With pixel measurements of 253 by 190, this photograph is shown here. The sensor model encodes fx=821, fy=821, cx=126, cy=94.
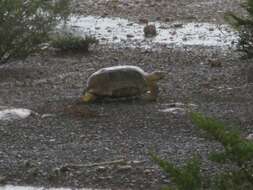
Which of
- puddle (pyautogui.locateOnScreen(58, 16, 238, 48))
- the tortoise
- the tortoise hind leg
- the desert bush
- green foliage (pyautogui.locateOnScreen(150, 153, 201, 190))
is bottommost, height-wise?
puddle (pyautogui.locateOnScreen(58, 16, 238, 48))

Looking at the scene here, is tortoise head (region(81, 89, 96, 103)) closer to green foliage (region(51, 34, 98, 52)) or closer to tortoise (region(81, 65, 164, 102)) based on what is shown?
tortoise (region(81, 65, 164, 102))

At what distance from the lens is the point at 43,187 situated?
236 inches

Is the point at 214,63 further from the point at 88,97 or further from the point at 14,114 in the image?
the point at 14,114

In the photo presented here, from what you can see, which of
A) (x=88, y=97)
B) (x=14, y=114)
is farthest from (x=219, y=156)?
(x=88, y=97)

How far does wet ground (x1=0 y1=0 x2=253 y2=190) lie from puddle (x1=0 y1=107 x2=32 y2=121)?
8cm

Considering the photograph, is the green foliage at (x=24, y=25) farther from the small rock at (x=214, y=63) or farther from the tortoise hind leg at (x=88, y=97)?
the tortoise hind leg at (x=88, y=97)

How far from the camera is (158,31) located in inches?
637

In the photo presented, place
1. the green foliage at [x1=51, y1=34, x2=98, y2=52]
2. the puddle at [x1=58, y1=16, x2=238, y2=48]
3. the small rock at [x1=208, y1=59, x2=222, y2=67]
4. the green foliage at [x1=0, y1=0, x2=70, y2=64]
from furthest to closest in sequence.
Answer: the puddle at [x1=58, y1=16, x2=238, y2=48], the green foliage at [x1=51, y1=34, x2=98, y2=52], the small rock at [x1=208, y1=59, x2=222, y2=67], the green foliage at [x1=0, y1=0, x2=70, y2=64]

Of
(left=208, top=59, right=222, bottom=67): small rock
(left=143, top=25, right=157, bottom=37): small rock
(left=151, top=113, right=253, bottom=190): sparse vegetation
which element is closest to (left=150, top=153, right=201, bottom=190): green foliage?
(left=151, top=113, right=253, bottom=190): sparse vegetation

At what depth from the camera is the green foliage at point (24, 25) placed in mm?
11367

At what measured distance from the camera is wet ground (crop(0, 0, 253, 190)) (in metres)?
6.28

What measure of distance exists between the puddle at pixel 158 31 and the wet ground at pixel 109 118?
1442 mm

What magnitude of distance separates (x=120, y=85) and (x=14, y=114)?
4.10 feet

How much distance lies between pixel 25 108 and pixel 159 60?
13.2 feet
